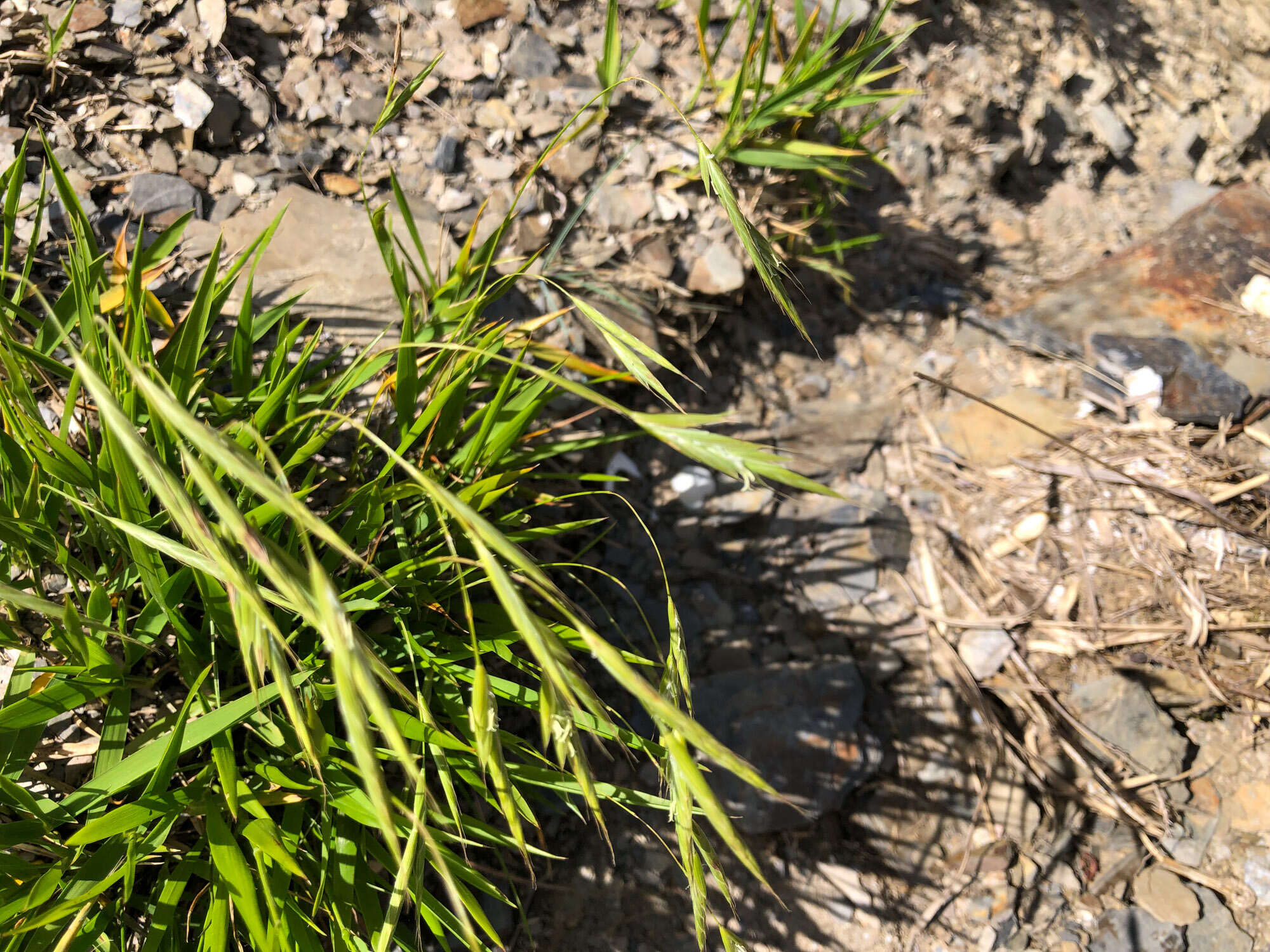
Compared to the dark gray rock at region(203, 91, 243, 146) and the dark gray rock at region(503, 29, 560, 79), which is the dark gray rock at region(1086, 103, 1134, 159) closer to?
the dark gray rock at region(503, 29, 560, 79)

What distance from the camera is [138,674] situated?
134 cm

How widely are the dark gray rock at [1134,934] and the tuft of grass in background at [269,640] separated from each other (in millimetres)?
1323

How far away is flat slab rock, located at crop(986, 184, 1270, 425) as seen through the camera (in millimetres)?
2309

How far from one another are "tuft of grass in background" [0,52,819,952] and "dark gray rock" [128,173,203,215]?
187mm

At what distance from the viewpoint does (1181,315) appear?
2.49 metres

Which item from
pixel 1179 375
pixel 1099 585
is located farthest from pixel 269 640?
pixel 1179 375

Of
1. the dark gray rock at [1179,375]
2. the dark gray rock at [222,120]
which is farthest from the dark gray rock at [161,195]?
the dark gray rock at [1179,375]

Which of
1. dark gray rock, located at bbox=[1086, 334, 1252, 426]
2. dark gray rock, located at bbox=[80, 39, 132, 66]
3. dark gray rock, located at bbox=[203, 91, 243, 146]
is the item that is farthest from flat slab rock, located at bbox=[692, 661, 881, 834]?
dark gray rock, located at bbox=[80, 39, 132, 66]

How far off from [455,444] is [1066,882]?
1760mm

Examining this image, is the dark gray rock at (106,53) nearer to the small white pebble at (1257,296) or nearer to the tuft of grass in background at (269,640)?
the tuft of grass in background at (269,640)

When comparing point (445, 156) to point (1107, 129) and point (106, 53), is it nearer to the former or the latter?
point (106, 53)

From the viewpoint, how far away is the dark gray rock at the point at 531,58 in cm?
222

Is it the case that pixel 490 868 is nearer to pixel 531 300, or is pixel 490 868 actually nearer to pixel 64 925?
pixel 64 925

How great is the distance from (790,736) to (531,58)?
1916 millimetres
